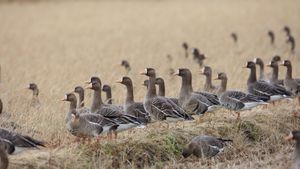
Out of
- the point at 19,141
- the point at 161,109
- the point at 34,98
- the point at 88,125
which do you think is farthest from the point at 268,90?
the point at 19,141

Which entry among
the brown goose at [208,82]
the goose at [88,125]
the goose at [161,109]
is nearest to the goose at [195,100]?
the goose at [161,109]

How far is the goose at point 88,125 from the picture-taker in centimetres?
1080

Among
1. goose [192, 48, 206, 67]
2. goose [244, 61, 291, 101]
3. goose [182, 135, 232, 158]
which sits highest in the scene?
goose [192, 48, 206, 67]

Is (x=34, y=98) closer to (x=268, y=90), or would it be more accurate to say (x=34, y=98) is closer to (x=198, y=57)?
(x=268, y=90)

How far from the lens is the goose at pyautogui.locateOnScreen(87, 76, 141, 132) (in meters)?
11.0

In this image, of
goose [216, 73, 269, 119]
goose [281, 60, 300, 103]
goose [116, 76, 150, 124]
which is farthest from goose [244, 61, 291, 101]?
goose [116, 76, 150, 124]

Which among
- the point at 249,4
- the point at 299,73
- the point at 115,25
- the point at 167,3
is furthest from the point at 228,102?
the point at 167,3

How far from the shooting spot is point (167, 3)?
46.7m

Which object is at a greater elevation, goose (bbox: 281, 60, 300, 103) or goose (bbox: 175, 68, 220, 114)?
goose (bbox: 281, 60, 300, 103)

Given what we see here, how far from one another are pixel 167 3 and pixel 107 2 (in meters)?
4.67

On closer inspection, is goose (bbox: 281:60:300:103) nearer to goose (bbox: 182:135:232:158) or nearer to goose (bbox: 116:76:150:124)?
goose (bbox: 116:76:150:124)

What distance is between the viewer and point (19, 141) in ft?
32.4

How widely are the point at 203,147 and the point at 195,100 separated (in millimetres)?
1952

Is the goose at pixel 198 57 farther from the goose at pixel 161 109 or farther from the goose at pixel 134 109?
the goose at pixel 134 109
